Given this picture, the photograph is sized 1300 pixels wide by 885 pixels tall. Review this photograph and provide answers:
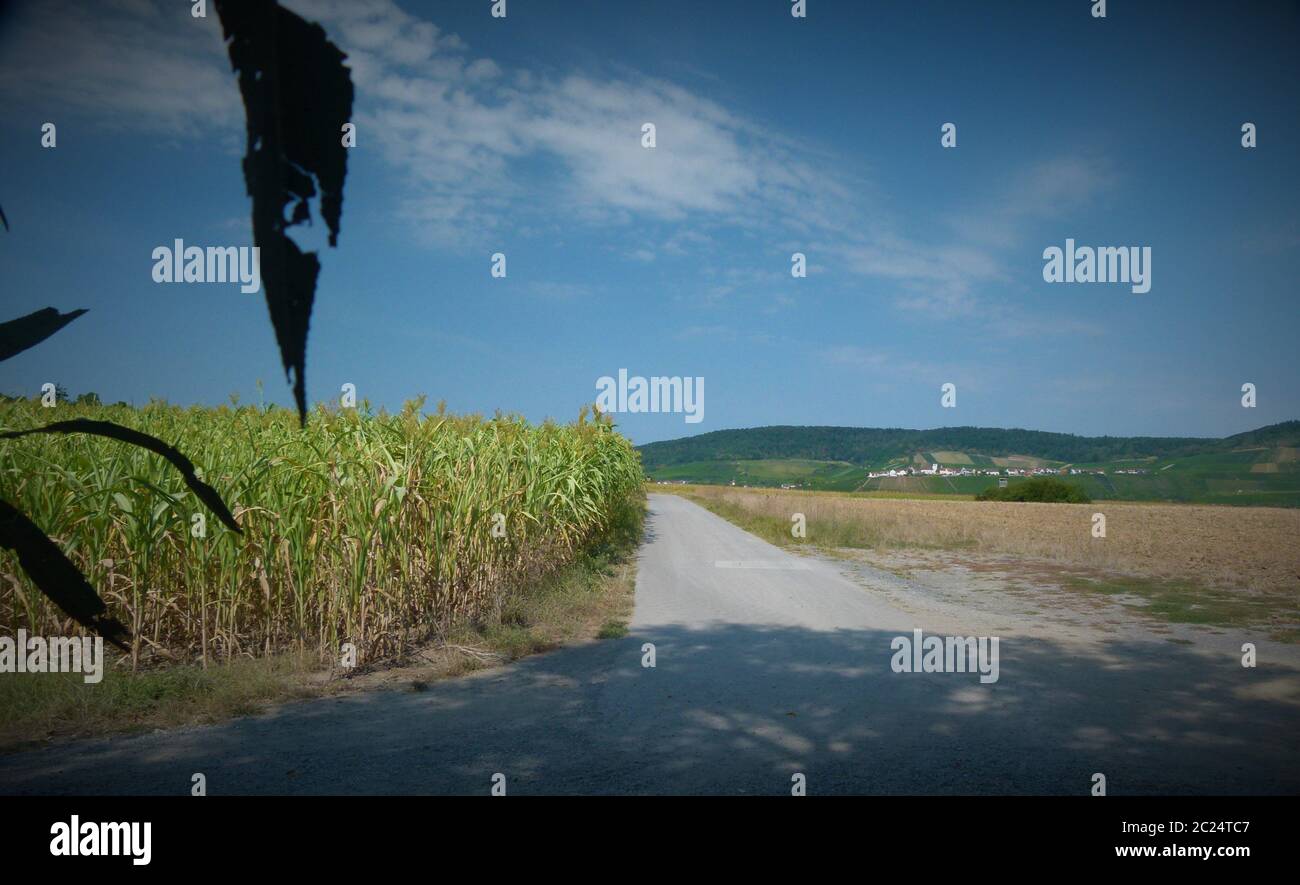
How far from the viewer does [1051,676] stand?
676 cm

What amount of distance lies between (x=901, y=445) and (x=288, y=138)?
130871mm

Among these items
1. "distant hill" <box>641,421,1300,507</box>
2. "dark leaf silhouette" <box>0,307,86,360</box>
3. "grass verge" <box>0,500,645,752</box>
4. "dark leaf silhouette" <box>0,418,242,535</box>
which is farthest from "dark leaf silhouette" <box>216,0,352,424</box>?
"distant hill" <box>641,421,1300,507</box>

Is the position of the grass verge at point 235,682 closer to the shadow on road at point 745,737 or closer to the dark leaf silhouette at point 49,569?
the shadow on road at point 745,737

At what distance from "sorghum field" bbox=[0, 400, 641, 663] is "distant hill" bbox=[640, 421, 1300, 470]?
89413 millimetres

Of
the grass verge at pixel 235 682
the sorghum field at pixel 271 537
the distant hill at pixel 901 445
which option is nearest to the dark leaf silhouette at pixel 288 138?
the sorghum field at pixel 271 537

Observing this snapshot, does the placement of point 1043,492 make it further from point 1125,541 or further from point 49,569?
point 49,569

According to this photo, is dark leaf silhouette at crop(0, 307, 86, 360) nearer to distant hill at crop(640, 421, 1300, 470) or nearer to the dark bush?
the dark bush

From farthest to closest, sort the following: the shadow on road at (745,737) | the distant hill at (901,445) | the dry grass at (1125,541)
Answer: the distant hill at (901,445), the dry grass at (1125,541), the shadow on road at (745,737)

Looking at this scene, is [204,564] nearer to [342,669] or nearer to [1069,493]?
[342,669]

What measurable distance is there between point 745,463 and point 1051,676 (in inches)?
4508

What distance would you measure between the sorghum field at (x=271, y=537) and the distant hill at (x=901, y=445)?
89413mm

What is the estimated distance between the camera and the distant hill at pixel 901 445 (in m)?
103

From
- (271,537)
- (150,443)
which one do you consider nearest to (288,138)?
(150,443)

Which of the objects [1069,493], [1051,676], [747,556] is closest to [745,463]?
[1069,493]
